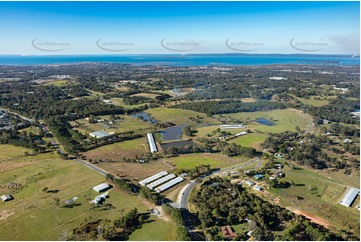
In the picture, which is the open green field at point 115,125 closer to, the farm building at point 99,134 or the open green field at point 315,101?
the farm building at point 99,134

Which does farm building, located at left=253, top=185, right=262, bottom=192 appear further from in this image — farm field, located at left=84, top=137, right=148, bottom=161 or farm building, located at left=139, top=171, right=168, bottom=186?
farm field, located at left=84, top=137, right=148, bottom=161

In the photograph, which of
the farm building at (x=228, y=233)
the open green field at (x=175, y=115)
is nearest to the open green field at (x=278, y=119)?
the open green field at (x=175, y=115)

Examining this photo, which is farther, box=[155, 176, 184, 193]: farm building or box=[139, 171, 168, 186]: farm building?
box=[139, 171, 168, 186]: farm building

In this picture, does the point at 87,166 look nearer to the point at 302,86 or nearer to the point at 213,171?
the point at 213,171

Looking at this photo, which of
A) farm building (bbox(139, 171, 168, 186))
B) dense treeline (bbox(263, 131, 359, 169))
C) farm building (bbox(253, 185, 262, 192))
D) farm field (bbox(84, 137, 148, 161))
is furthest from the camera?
farm field (bbox(84, 137, 148, 161))

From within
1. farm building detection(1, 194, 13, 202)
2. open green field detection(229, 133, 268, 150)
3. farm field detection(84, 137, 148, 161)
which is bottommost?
farm building detection(1, 194, 13, 202)

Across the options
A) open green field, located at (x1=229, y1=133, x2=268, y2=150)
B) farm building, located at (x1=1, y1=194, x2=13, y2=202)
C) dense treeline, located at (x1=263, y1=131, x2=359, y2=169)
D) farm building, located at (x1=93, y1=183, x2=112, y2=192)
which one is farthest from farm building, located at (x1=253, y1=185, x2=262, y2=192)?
farm building, located at (x1=1, y1=194, x2=13, y2=202)

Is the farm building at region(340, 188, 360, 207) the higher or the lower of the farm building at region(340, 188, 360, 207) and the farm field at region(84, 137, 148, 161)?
Result: the lower

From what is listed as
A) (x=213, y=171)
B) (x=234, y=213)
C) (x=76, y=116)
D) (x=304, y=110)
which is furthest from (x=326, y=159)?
(x=76, y=116)
